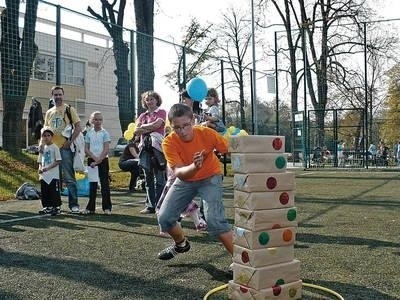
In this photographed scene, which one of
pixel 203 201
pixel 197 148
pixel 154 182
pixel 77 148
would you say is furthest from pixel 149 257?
pixel 77 148

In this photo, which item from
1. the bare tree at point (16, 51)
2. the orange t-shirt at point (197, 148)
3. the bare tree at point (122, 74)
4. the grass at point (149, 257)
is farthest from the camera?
Answer: the bare tree at point (122, 74)

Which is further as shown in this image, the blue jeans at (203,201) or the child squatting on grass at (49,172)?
the child squatting on grass at (49,172)

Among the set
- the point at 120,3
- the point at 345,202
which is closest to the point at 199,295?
the point at 345,202

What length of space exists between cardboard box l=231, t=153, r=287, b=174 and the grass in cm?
94

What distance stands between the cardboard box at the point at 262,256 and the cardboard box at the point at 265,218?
150mm

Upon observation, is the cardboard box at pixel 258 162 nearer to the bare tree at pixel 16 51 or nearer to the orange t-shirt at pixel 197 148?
the orange t-shirt at pixel 197 148

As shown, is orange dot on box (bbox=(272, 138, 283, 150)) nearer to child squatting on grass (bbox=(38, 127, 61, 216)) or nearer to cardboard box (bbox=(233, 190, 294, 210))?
cardboard box (bbox=(233, 190, 294, 210))

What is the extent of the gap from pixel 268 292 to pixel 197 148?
57.9 inches

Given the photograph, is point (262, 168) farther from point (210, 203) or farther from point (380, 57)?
point (380, 57)

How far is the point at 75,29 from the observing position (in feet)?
39.0

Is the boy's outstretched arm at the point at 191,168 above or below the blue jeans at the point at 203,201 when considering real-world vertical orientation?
above

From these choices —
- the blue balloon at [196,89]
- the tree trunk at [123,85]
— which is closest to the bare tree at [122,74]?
the tree trunk at [123,85]

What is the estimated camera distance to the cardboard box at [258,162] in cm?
349

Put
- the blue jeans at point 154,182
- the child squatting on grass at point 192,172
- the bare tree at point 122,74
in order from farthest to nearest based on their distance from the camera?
the bare tree at point 122,74, the blue jeans at point 154,182, the child squatting on grass at point 192,172
